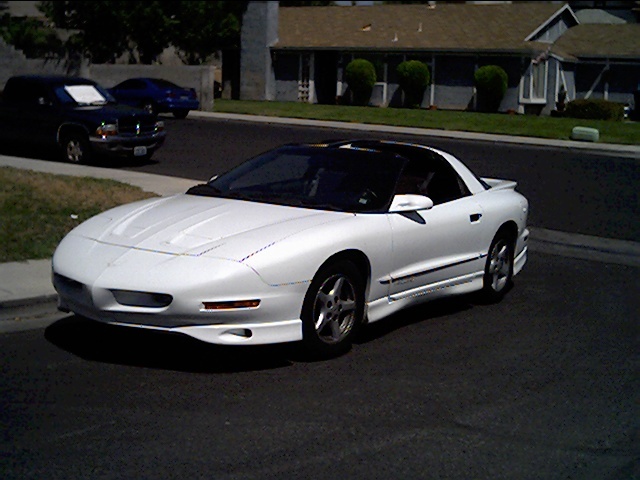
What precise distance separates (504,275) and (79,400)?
4675 millimetres

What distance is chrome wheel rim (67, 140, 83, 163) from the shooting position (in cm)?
1925

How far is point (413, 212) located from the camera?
310 inches

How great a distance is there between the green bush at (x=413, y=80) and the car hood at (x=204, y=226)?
121ft

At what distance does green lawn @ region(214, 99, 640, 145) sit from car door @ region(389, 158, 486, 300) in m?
21.6

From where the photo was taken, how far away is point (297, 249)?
264 inches

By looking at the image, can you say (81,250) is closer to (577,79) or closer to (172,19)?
(172,19)

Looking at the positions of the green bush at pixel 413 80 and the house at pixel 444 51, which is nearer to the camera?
the house at pixel 444 51

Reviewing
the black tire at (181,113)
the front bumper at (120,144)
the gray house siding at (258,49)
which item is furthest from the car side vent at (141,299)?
the gray house siding at (258,49)

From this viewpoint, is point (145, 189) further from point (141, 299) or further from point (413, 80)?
point (413, 80)

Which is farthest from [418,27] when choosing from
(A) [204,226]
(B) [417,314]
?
(A) [204,226]

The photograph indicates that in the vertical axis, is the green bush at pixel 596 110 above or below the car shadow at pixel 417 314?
above

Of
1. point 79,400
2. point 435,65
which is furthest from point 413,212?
point 435,65

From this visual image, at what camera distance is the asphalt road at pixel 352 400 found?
5.10 meters

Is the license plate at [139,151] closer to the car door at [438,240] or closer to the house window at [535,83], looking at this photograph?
→ the car door at [438,240]
